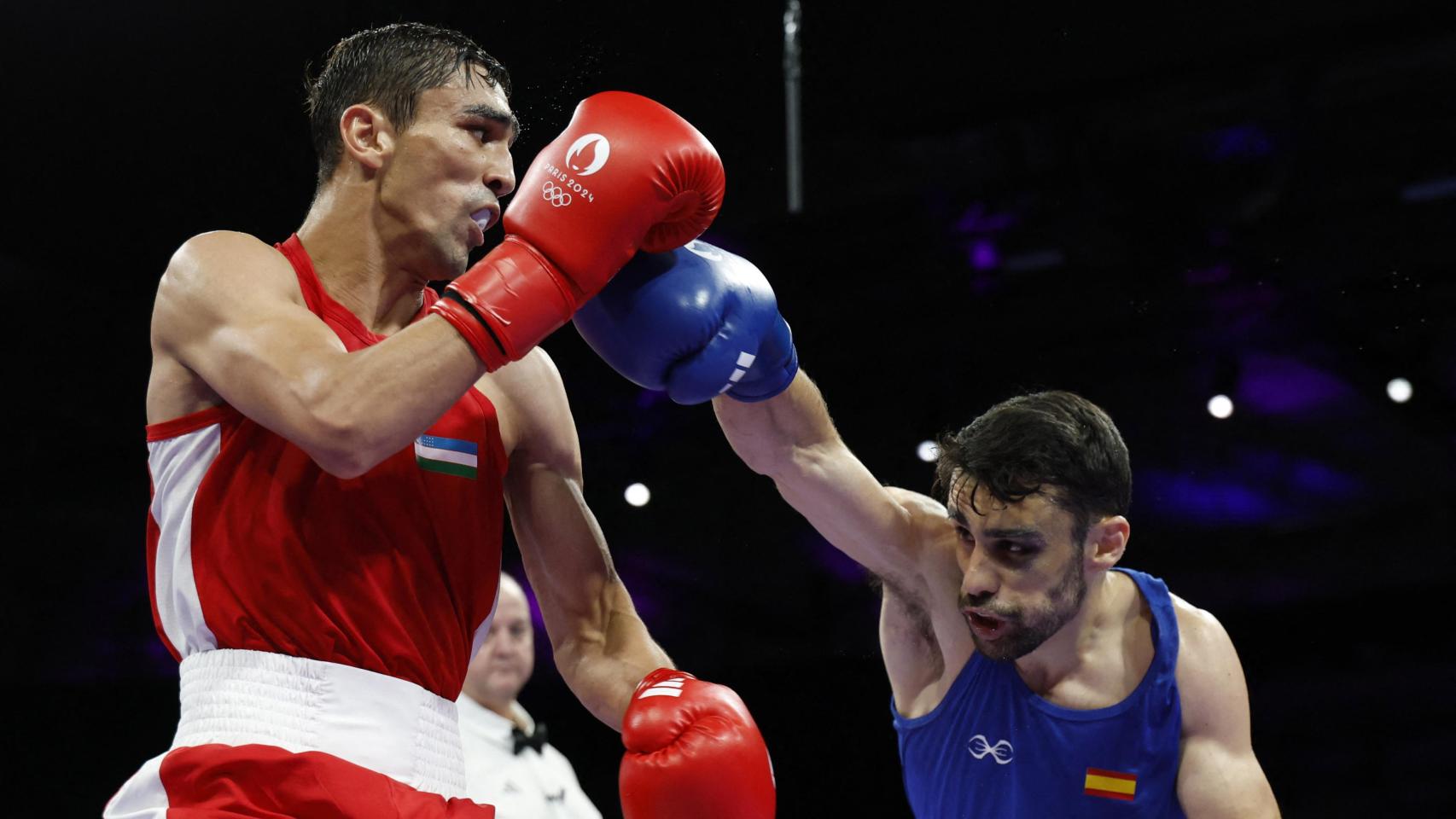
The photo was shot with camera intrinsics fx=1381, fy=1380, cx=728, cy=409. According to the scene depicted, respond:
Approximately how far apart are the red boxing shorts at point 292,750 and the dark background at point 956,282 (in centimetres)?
287

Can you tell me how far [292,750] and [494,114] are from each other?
93 centimetres

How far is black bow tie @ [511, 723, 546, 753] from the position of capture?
432 cm

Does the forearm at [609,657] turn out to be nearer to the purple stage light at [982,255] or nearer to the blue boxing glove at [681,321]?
the blue boxing glove at [681,321]

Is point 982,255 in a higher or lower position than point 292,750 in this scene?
higher

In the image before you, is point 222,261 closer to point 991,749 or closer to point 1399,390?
point 991,749

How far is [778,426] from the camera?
108 inches

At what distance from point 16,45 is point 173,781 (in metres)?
4.52

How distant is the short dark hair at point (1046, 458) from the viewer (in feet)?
9.18

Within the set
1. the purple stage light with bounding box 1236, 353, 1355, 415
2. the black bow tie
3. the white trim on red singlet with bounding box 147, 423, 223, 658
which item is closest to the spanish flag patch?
the white trim on red singlet with bounding box 147, 423, 223, 658

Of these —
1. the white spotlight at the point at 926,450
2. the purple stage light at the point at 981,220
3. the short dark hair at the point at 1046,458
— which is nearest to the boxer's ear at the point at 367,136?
the short dark hair at the point at 1046,458

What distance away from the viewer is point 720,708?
1.91 meters

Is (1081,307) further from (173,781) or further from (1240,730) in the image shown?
(173,781)

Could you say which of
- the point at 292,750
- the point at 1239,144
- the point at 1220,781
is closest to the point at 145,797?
the point at 292,750

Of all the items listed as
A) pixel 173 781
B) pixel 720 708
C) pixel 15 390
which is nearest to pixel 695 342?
pixel 720 708
